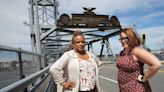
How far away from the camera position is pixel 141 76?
214 inches

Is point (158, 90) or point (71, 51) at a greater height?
point (71, 51)

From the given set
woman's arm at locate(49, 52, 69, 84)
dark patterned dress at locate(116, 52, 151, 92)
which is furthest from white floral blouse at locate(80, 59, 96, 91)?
dark patterned dress at locate(116, 52, 151, 92)

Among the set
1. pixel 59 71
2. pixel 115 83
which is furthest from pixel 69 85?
pixel 115 83

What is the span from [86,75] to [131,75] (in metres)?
0.61

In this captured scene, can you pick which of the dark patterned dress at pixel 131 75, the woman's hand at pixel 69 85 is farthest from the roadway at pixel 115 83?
the woman's hand at pixel 69 85

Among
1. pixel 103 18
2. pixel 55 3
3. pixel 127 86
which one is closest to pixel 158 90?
pixel 127 86

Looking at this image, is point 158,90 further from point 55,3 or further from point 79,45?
point 55,3

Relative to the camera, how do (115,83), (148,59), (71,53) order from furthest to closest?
(115,83)
(71,53)
(148,59)

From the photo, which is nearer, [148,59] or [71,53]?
[148,59]

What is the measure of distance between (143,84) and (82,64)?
2.86ft

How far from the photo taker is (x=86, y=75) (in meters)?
5.57

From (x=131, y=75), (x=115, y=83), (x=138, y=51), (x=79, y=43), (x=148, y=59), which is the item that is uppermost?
(x=79, y=43)

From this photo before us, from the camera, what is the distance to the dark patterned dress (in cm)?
549

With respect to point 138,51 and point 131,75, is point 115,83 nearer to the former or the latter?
point 131,75
